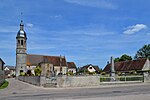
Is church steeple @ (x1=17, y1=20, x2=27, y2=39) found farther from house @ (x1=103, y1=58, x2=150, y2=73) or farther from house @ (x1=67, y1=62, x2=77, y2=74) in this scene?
house @ (x1=103, y1=58, x2=150, y2=73)

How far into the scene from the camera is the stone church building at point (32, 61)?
79438 millimetres

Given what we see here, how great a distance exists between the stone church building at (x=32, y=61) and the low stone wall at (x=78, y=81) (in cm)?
4325

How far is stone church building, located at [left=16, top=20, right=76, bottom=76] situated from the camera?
79.4m

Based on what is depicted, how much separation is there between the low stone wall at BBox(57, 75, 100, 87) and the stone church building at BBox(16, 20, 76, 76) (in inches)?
1703

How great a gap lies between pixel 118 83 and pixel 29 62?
195 ft

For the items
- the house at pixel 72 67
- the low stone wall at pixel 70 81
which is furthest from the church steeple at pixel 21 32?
the low stone wall at pixel 70 81

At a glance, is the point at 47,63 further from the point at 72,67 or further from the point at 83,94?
the point at 83,94

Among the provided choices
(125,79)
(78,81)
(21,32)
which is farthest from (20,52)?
(78,81)

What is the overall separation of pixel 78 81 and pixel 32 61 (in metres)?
60.4

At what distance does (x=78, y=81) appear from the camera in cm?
2931

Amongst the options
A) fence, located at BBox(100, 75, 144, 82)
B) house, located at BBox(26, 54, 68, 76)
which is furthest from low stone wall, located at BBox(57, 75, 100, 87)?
house, located at BBox(26, 54, 68, 76)

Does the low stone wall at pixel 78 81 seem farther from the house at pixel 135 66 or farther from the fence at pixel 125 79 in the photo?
the house at pixel 135 66

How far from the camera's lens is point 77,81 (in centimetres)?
2927

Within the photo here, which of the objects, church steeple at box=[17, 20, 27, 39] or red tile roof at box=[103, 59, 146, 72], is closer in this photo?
red tile roof at box=[103, 59, 146, 72]
